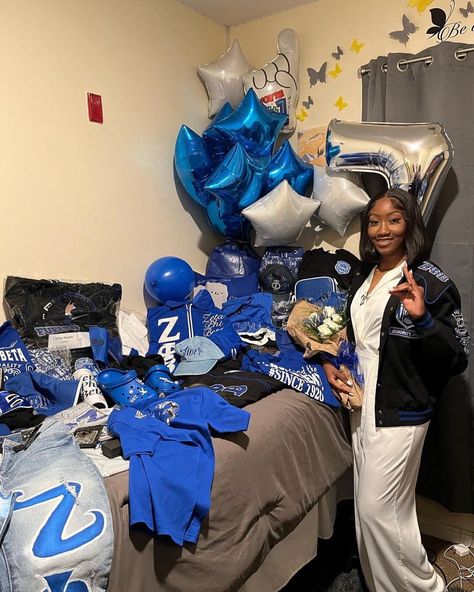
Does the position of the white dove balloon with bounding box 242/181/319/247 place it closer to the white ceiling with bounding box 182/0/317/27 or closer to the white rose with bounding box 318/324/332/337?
the white rose with bounding box 318/324/332/337

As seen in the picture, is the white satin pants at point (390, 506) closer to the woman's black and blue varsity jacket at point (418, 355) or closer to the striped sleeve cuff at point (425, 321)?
the woman's black and blue varsity jacket at point (418, 355)

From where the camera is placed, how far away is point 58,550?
3.40 ft

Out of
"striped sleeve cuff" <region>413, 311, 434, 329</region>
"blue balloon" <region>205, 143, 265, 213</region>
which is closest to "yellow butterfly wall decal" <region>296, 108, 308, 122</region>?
"blue balloon" <region>205, 143, 265, 213</region>

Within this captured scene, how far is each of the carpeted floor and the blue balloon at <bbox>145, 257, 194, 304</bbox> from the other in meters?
1.30

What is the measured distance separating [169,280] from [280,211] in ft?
2.01

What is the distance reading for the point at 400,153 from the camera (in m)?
2.15

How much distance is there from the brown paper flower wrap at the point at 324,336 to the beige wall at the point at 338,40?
0.69 meters

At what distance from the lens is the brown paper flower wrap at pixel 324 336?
6.19 ft

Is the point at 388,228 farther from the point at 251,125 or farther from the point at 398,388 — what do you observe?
the point at 251,125

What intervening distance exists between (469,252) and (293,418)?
1111 mm

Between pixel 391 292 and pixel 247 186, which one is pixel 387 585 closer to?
pixel 391 292

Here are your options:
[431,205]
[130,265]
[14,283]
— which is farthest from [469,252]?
[14,283]

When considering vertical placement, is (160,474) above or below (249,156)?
below

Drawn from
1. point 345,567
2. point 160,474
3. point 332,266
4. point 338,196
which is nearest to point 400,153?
point 338,196
